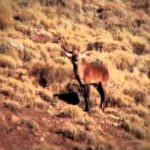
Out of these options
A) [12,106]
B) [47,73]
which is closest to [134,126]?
[12,106]

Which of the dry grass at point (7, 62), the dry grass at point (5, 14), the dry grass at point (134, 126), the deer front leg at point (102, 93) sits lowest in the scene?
the dry grass at point (134, 126)

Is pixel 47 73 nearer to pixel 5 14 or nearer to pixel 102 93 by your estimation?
pixel 102 93

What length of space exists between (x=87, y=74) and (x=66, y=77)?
225 centimetres

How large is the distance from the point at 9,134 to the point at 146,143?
335 centimetres

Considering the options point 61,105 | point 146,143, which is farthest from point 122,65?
A: point 146,143

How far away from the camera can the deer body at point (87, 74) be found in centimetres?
1508

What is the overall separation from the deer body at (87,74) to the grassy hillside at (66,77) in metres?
0.54

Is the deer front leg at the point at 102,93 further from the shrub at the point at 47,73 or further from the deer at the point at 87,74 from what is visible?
the shrub at the point at 47,73

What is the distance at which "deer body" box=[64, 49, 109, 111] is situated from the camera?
Result: 15.1 m

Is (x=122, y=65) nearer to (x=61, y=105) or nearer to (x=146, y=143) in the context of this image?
(x=61, y=105)

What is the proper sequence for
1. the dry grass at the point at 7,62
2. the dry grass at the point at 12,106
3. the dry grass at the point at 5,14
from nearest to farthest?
the dry grass at the point at 12,106
the dry grass at the point at 7,62
the dry grass at the point at 5,14

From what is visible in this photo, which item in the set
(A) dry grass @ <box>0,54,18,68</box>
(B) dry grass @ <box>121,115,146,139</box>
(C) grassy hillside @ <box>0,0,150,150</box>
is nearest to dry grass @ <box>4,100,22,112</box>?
(C) grassy hillside @ <box>0,0,150,150</box>

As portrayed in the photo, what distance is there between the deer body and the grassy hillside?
54 cm

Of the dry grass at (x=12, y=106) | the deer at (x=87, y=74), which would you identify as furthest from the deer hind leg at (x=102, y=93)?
the dry grass at (x=12, y=106)
